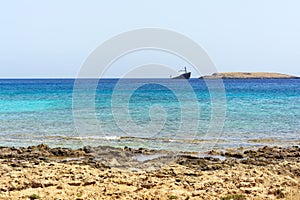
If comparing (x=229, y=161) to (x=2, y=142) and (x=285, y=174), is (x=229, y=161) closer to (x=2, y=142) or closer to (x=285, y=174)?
(x=285, y=174)

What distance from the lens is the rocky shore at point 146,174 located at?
9.67 m

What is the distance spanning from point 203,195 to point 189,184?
97 cm

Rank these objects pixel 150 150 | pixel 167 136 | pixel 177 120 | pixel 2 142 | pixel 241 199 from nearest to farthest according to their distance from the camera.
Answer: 1. pixel 241 199
2. pixel 150 150
3. pixel 2 142
4. pixel 167 136
5. pixel 177 120

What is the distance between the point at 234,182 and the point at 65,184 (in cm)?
415

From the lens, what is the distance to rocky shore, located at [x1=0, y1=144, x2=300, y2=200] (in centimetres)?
967

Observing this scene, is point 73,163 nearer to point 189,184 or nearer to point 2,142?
point 189,184

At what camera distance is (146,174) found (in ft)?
38.5

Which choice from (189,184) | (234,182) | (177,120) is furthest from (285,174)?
(177,120)

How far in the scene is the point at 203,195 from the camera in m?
9.58

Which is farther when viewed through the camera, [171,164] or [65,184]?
[171,164]

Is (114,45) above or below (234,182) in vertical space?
above

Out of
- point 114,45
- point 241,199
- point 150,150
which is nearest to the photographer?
point 241,199

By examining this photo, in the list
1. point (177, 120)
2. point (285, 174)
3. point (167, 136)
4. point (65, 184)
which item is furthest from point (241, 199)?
point (177, 120)

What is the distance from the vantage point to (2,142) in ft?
61.7
